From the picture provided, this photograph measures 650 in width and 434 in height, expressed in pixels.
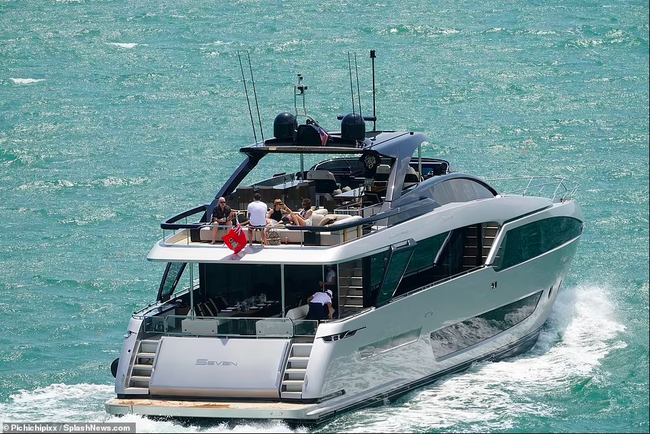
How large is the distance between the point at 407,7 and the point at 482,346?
42034 millimetres

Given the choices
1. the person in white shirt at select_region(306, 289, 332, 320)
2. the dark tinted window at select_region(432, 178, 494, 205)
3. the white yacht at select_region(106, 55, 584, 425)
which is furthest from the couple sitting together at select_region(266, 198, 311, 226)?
the dark tinted window at select_region(432, 178, 494, 205)

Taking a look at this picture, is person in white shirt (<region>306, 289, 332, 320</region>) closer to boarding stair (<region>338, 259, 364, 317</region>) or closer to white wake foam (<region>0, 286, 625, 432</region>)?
boarding stair (<region>338, 259, 364, 317</region>)

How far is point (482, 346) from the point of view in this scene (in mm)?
21844

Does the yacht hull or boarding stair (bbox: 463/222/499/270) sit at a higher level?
boarding stair (bbox: 463/222/499/270)

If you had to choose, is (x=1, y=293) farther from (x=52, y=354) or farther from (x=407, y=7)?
(x=407, y=7)

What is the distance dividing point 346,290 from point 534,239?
4377 millimetres

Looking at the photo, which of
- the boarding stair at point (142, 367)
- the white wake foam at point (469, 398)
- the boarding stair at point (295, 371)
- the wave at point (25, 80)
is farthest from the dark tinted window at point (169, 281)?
the wave at point (25, 80)

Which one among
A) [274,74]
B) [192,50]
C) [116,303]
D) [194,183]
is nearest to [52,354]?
[116,303]

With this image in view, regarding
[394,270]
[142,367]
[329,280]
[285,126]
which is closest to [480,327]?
[394,270]

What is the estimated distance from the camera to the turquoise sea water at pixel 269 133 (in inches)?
836

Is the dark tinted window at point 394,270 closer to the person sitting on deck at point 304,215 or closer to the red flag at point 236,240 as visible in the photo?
the person sitting on deck at point 304,215

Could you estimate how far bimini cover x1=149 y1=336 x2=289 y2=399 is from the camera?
717 inches

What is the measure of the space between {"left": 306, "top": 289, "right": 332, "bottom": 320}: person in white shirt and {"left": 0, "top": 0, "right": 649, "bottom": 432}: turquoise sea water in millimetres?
1435

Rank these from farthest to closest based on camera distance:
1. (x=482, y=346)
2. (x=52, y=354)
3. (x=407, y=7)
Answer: (x=407, y=7) < (x=52, y=354) < (x=482, y=346)
